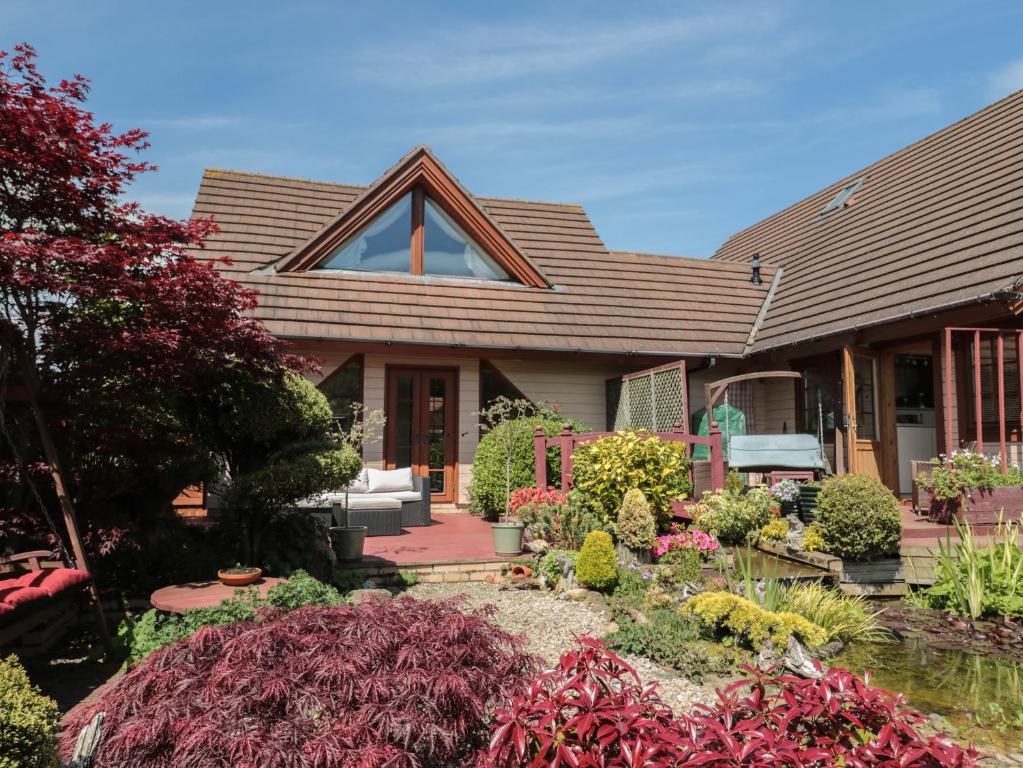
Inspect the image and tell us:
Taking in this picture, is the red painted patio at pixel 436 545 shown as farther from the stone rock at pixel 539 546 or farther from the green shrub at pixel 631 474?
the green shrub at pixel 631 474

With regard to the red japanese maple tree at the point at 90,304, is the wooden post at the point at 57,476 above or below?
below

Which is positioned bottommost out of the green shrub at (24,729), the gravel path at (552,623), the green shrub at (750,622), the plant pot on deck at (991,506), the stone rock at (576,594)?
the gravel path at (552,623)

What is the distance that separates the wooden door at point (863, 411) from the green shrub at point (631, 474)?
3425 millimetres

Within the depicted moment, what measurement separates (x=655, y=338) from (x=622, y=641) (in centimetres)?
773

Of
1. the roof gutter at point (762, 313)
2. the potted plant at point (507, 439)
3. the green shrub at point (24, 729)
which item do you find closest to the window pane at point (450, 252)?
the potted plant at point (507, 439)

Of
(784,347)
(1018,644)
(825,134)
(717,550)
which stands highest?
(825,134)

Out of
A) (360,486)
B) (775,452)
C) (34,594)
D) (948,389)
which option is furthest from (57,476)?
(948,389)

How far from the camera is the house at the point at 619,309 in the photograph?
31.9 feet

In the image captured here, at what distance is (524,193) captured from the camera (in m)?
15.9

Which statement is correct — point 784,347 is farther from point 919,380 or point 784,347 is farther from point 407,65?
point 407,65

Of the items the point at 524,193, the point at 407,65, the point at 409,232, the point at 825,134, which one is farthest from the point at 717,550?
the point at 524,193

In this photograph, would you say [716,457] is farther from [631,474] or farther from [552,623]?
[552,623]

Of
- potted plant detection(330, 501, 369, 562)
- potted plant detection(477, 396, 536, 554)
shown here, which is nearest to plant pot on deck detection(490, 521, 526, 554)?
potted plant detection(477, 396, 536, 554)

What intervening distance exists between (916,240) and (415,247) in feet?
26.7
